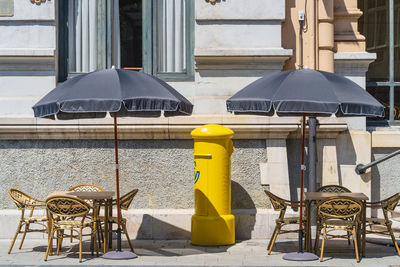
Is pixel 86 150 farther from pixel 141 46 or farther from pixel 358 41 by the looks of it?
pixel 358 41

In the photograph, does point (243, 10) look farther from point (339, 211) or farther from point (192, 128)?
point (339, 211)

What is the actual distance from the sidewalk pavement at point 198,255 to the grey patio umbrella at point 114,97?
47 centimetres

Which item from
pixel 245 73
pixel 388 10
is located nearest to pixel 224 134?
pixel 245 73

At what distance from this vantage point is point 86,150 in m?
12.1

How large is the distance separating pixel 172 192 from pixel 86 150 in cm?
142

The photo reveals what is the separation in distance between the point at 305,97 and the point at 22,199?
4200mm

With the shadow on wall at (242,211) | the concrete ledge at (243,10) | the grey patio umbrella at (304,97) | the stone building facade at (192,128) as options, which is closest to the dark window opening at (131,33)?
the stone building facade at (192,128)

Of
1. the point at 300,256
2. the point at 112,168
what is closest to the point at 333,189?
the point at 300,256

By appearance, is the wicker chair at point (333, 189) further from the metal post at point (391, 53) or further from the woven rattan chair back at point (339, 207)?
the metal post at point (391, 53)

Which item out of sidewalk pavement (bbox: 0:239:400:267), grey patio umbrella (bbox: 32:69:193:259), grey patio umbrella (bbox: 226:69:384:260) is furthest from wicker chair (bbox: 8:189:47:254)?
grey patio umbrella (bbox: 226:69:384:260)

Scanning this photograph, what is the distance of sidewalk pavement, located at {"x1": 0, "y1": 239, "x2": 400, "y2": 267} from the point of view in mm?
10070

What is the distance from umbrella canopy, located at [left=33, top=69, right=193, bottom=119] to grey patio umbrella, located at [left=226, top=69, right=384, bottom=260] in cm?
88

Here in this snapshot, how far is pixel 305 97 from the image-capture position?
962cm

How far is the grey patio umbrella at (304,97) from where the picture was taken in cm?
956
